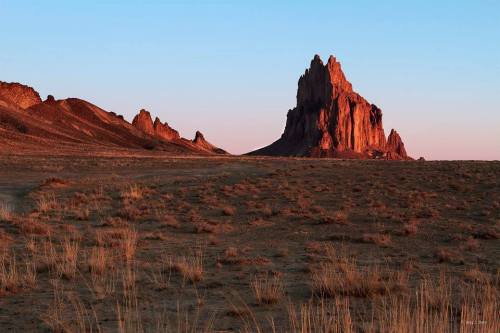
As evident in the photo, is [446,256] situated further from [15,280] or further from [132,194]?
[132,194]

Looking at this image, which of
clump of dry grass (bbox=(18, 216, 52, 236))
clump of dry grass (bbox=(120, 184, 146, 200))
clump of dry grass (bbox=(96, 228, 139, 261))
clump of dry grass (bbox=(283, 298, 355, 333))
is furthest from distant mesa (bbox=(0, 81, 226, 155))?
clump of dry grass (bbox=(283, 298, 355, 333))

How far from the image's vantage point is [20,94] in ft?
517

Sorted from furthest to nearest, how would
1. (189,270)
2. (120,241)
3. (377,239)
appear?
(377,239) → (120,241) → (189,270)

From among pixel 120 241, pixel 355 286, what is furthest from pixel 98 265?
pixel 355 286

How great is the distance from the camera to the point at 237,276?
385 inches

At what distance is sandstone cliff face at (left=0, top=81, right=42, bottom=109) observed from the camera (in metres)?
152

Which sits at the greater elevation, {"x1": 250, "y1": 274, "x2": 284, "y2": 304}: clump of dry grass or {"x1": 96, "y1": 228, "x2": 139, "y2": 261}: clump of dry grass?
{"x1": 250, "y1": 274, "x2": 284, "y2": 304}: clump of dry grass

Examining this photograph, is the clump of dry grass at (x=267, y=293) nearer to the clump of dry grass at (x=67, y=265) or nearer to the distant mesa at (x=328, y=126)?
the clump of dry grass at (x=67, y=265)

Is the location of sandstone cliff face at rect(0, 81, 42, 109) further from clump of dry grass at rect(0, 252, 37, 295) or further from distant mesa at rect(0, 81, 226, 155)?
clump of dry grass at rect(0, 252, 37, 295)

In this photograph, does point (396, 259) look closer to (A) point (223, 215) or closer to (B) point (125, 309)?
(B) point (125, 309)

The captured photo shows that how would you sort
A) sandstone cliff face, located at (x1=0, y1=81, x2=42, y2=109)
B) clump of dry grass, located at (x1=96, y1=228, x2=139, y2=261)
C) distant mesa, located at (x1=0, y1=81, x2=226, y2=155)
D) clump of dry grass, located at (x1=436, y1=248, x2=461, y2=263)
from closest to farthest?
clump of dry grass, located at (x1=96, y1=228, x2=139, y2=261) → clump of dry grass, located at (x1=436, y1=248, x2=461, y2=263) → distant mesa, located at (x1=0, y1=81, x2=226, y2=155) → sandstone cliff face, located at (x1=0, y1=81, x2=42, y2=109)

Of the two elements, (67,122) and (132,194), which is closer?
(132,194)

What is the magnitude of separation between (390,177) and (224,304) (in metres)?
27.4

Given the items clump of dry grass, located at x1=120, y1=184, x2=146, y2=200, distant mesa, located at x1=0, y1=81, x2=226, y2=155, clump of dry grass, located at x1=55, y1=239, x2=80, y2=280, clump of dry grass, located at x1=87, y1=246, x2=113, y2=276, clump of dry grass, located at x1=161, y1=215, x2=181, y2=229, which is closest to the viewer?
clump of dry grass, located at x1=55, y1=239, x2=80, y2=280
